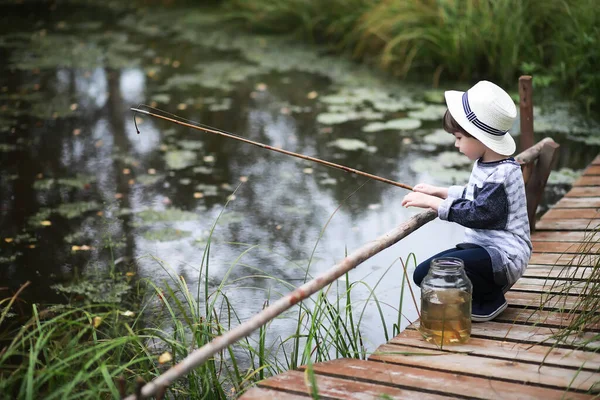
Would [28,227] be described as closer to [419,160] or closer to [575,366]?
[419,160]


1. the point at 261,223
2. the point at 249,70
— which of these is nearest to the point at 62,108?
the point at 249,70

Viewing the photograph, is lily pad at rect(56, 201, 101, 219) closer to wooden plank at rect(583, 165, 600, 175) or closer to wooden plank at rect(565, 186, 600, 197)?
wooden plank at rect(565, 186, 600, 197)

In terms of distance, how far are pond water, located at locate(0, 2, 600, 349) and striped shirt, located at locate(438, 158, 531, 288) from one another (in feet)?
2.33

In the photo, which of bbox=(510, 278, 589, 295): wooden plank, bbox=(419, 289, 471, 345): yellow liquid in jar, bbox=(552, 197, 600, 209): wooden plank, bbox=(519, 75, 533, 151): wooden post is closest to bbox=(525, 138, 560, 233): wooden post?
bbox=(519, 75, 533, 151): wooden post

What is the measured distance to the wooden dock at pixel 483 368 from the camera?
261 cm

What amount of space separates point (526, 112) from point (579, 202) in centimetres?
63

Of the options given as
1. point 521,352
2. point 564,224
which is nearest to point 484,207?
point 521,352

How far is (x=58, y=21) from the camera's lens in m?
11.9

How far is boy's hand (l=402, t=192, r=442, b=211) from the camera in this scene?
10.5 feet

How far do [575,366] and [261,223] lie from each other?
2.89 metres

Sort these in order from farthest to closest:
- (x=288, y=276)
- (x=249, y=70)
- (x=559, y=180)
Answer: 1. (x=249, y=70)
2. (x=559, y=180)
3. (x=288, y=276)

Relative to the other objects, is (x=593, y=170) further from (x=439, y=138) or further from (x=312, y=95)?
(x=312, y=95)

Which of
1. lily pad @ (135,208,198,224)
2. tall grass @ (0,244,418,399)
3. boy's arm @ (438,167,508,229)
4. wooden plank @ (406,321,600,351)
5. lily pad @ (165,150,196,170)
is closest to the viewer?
tall grass @ (0,244,418,399)

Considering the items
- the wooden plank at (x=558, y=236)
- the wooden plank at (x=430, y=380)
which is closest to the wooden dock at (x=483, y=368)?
the wooden plank at (x=430, y=380)
